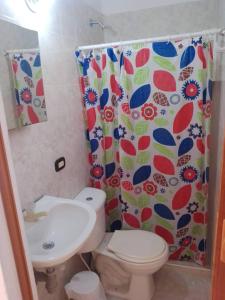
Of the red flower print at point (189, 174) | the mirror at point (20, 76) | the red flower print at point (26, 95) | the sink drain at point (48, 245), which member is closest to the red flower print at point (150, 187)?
the red flower print at point (189, 174)

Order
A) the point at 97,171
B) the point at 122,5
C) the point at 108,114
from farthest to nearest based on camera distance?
1. the point at 122,5
2. the point at 97,171
3. the point at 108,114

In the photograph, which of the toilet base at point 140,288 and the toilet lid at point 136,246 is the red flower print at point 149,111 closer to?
the toilet lid at point 136,246

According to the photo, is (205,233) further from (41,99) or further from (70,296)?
(41,99)

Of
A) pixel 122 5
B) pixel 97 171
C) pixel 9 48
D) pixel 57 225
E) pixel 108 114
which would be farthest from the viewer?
pixel 122 5

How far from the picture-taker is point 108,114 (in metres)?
1.91

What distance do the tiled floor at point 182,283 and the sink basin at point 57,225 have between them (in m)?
0.97

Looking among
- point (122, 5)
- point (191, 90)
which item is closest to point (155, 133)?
point (191, 90)

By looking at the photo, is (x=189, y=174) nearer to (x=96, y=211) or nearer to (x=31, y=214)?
(x=96, y=211)

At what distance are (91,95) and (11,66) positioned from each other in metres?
0.78

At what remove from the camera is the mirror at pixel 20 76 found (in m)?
1.15

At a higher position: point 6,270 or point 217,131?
A: point 217,131

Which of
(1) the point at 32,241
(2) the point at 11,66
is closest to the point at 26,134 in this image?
(2) the point at 11,66

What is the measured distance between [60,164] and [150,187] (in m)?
0.78

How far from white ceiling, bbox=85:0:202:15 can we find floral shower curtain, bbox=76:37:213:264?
0.71 m
